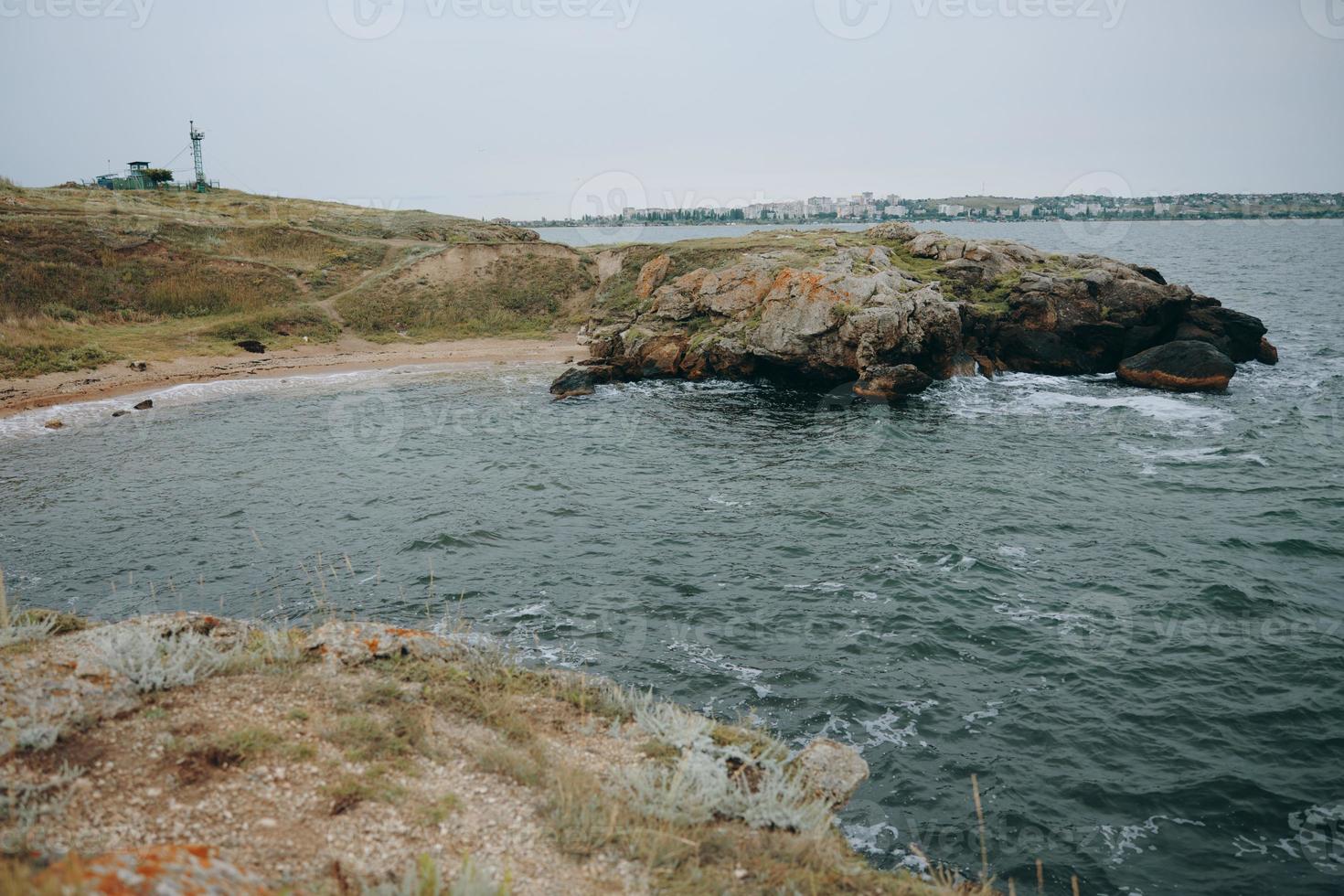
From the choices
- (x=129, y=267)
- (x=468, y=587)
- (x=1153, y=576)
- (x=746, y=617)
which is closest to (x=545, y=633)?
(x=468, y=587)

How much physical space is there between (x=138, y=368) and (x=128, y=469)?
649 inches

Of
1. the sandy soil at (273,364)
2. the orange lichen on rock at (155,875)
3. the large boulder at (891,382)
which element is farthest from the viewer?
the large boulder at (891,382)

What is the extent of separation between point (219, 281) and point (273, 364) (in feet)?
44.6

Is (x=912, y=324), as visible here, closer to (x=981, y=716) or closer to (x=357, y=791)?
(x=981, y=716)

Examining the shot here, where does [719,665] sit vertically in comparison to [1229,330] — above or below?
below

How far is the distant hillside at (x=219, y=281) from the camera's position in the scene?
128 feet

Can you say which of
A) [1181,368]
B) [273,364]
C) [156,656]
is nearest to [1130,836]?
[156,656]

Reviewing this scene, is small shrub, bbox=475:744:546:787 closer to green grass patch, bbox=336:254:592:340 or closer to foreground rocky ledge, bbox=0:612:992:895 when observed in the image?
foreground rocky ledge, bbox=0:612:992:895

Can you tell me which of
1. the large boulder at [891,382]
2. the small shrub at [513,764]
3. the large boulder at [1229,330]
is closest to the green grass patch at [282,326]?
the large boulder at [891,382]

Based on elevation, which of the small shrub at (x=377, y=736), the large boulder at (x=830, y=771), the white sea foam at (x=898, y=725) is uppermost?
the small shrub at (x=377, y=736)

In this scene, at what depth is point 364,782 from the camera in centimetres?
599

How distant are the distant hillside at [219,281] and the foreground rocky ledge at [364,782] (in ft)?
116

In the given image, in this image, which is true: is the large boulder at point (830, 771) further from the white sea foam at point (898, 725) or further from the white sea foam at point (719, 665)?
the white sea foam at point (719, 665)

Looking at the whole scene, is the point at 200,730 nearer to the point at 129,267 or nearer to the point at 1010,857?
the point at 1010,857
